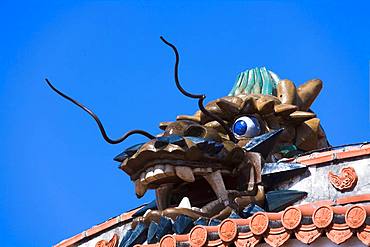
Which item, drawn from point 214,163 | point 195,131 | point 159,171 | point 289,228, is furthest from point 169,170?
point 289,228

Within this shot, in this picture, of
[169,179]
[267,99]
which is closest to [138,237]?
[169,179]

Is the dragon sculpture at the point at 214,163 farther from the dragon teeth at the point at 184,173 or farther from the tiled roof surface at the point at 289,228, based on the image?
the tiled roof surface at the point at 289,228

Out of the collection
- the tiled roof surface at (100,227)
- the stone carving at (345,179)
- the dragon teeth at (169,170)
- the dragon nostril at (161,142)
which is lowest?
the stone carving at (345,179)

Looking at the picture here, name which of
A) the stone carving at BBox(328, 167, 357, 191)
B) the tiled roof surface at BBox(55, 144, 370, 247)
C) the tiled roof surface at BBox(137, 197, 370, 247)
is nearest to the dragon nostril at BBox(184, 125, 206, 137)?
the tiled roof surface at BBox(55, 144, 370, 247)

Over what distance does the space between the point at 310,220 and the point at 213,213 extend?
2.45m

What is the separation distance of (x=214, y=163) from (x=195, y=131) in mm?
574

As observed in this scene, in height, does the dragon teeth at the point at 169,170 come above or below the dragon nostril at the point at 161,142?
below

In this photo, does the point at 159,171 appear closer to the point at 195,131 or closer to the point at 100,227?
the point at 195,131

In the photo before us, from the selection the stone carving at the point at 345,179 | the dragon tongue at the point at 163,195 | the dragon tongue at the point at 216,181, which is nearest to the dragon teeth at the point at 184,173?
the dragon tongue at the point at 216,181

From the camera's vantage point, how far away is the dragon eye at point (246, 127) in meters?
18.6

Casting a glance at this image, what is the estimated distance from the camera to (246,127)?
1866cm

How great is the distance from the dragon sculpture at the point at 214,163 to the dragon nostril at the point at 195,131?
0.04 feet

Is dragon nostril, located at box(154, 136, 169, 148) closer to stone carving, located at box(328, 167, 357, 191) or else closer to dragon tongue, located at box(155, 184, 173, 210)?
dragon tongue, located at box(155, 184, 173, 210)

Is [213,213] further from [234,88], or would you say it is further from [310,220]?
[234,88]
